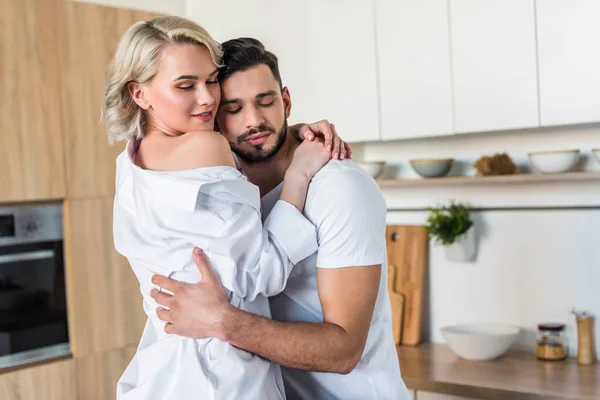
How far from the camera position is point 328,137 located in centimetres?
190

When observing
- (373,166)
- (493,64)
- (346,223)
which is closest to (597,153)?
(493,64)

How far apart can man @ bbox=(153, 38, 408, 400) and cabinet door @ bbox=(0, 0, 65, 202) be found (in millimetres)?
1719

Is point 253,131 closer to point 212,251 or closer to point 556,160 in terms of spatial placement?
point 212,251

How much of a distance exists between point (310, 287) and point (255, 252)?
0.25m

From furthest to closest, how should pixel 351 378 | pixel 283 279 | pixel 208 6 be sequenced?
1. pixel 208 6
2. pixel 351 378
3. pixel 283 279

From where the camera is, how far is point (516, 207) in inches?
133

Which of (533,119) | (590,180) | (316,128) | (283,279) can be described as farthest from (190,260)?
(590,180)

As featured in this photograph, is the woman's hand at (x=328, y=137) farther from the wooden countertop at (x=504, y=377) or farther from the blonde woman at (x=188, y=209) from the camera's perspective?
the wooden countertop at (x=504, y=377)

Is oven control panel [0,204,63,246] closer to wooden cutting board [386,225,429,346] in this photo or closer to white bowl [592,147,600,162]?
wooden cutting board [386,225,429,346]

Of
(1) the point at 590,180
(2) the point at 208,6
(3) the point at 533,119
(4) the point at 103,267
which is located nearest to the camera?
(3) the point at 533,119

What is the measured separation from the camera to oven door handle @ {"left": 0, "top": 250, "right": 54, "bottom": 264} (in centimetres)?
338

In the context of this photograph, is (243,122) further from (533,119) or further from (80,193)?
(80,193)

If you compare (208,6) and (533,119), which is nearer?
(533,119)

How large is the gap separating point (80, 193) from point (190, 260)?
2.06 meters
